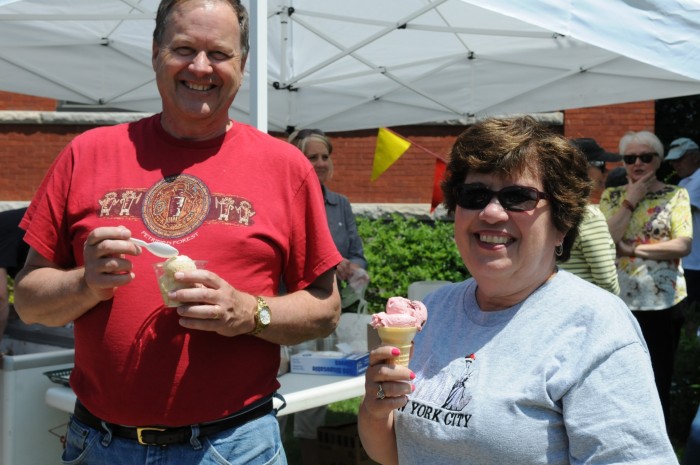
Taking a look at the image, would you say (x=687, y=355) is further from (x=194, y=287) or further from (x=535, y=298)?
(x=194, y=287)

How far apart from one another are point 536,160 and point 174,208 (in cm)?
96

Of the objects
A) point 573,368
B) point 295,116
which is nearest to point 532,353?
point 573,368

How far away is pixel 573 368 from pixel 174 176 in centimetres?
116

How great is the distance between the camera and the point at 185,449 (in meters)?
2.01

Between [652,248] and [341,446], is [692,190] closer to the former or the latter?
[652,248]

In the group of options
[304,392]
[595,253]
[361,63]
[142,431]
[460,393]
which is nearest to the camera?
[460,393]

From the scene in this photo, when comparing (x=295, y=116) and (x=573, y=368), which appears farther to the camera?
(x=295, y=116)

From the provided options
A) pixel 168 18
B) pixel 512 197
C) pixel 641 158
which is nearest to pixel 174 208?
pixel 168 18

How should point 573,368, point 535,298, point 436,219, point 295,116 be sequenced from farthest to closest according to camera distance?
1. point 436,219
2. point 295,116
3. point 535,298
4. point 573,368

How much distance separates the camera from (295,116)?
7.32 meters

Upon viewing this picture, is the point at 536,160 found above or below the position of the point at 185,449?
above

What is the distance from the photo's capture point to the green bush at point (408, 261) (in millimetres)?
8656

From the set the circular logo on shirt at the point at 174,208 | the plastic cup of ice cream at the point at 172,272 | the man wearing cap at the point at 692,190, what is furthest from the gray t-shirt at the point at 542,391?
the man wearing cap at the point at 692,190

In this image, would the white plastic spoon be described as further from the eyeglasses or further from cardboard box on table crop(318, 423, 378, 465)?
the eyeglasses
